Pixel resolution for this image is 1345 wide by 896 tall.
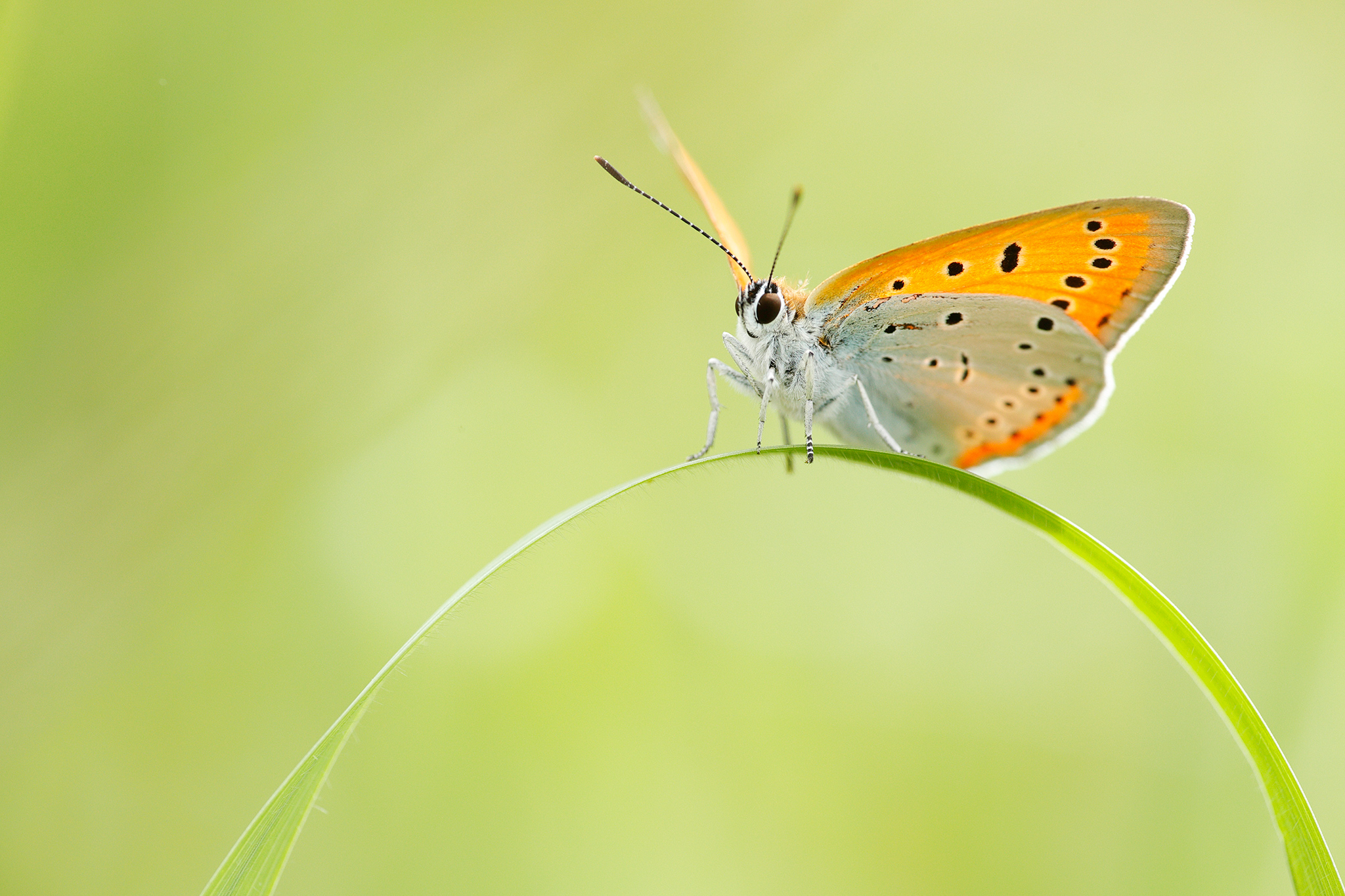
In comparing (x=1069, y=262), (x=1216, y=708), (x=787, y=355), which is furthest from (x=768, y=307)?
(x=1216, y=708)

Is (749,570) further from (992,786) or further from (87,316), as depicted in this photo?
(87,316)

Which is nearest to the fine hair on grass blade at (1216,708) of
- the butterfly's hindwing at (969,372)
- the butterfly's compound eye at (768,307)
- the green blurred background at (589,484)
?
the butterfly's hindwing at (969,372)

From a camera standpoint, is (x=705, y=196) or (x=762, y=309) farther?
(x=762, y=309)

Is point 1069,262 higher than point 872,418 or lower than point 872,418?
higher

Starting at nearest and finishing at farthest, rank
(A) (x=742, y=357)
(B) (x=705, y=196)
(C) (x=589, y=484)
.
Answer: (B) (x=705, y=196) < (A) (x=742, y=357) < (C) (x=589, y=484)

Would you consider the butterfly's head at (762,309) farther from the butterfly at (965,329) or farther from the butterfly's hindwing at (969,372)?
the butterfly's hindwing at (969,372)

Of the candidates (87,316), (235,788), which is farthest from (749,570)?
(87,316)

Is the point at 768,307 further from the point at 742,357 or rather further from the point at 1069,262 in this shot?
the point at 1069,262

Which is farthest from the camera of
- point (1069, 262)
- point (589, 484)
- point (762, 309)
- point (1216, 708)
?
point (589, 484)
